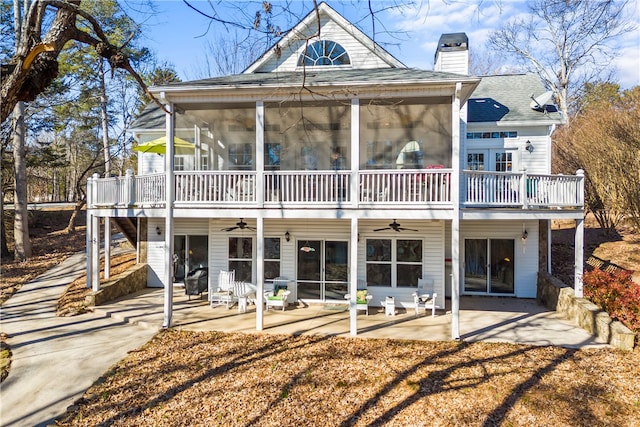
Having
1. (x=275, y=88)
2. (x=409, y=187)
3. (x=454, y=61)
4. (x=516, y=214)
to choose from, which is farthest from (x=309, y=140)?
(x=516, y=214)

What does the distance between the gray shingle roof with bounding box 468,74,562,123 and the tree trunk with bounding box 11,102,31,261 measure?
18227 mm

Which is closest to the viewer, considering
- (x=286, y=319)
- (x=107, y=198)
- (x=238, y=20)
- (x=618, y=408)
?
(x=238, y=20)

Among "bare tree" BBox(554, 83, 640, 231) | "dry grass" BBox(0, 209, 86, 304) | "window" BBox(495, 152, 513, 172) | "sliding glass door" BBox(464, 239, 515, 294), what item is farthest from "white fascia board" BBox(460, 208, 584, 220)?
"dry grass" BBox(0, 209, 86, 304)

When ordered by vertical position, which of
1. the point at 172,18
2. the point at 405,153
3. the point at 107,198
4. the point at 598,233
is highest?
the point at 172,18

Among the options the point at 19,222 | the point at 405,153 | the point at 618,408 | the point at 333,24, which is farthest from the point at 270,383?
the point at 19,222

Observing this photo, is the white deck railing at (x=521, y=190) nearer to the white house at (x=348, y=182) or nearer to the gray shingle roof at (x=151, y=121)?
the white house at (x=348, y=182)

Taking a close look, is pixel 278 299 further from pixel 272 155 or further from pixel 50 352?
pixel 50 352

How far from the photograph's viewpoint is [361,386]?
6289 mm

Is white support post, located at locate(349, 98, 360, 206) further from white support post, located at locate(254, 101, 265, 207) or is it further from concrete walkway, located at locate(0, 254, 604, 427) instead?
concrete walkway, located at locate(0, 254, 604, 427)

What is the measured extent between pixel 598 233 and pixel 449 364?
15.5 meters

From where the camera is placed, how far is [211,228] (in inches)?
476

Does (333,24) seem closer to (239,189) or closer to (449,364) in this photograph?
(239,189)

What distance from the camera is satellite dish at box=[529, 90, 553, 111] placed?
1246 centimetres

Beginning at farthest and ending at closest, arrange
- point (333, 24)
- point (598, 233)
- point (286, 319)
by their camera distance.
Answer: point (598, 233) → point (333, 24) → point (286, 319)
